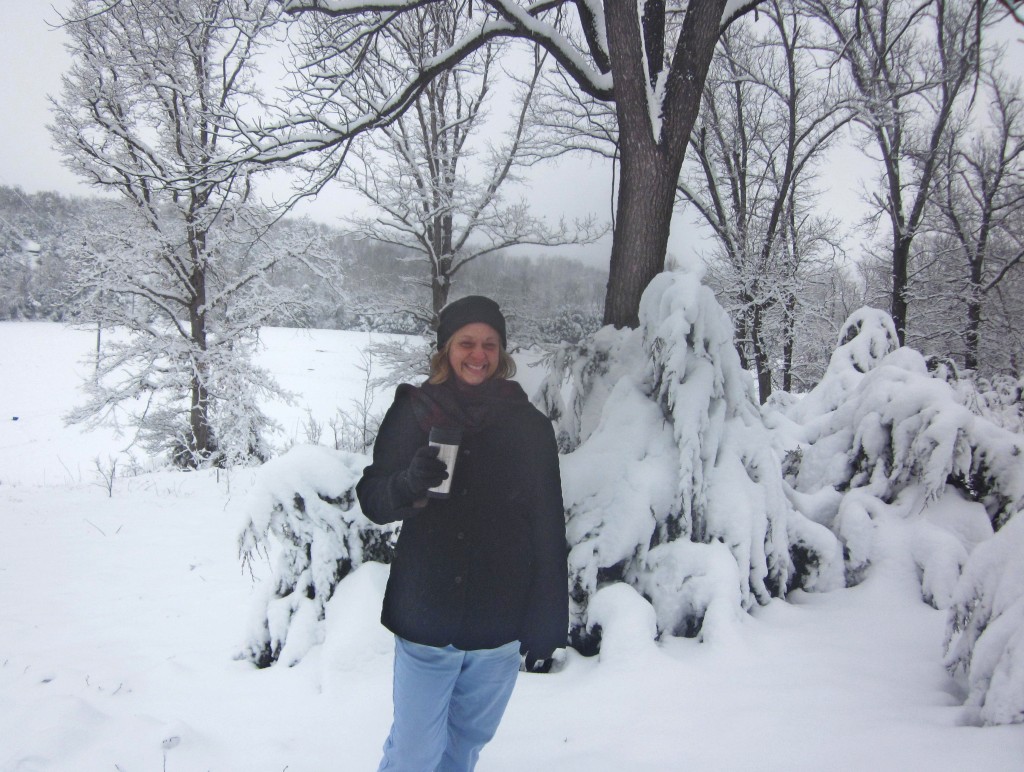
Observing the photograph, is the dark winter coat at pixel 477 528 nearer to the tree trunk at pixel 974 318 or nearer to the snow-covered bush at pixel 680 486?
the snow-covered bush at pixel 680 486

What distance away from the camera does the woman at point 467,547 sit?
1655 mm

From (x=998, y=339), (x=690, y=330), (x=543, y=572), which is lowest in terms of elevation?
(x=543, y=572)

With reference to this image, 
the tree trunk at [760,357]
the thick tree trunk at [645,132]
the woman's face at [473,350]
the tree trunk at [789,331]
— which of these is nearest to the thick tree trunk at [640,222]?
the thick tree trunk at [645,132]

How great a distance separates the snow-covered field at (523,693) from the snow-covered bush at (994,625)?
0.12 metres

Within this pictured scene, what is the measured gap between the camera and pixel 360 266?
1176 cm

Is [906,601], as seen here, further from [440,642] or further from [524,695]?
[440,642]

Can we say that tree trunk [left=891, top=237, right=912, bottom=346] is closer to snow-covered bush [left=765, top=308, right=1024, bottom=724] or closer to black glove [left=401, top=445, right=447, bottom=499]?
snow-covered bush [left=765, top=308, right=1024, bottom=724]

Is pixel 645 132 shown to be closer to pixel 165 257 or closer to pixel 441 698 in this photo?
pixel 441 698

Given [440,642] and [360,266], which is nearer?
[440,642]

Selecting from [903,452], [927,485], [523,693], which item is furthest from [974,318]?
[523,693]

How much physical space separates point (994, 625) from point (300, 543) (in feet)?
10.9

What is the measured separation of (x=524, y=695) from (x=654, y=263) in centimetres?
292

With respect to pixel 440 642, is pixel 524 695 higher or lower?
lower

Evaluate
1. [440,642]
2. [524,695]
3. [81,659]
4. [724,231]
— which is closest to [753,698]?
[524,695]
